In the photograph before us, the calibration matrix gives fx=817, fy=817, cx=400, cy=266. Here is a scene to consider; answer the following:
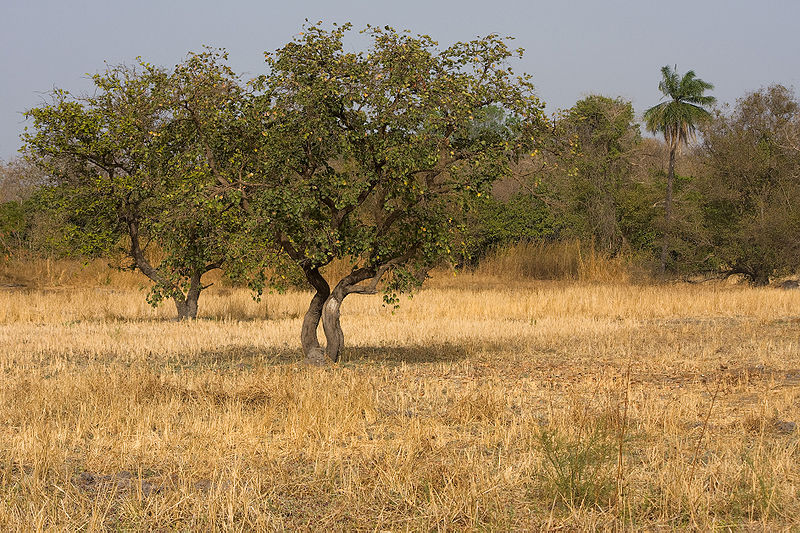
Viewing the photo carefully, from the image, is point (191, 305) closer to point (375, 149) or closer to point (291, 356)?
point (291, 356)

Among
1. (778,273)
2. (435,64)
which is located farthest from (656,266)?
(435,64)

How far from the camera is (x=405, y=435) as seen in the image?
27.0 ft

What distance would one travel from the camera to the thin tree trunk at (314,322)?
1442 cm

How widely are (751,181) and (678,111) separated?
4847 mm

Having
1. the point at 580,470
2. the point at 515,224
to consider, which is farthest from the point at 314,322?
the point at 515,224

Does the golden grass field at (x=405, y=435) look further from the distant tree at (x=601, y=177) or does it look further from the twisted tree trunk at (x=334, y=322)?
the distant tree at (x=601, y=177)

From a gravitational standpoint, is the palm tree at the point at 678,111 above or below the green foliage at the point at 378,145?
above

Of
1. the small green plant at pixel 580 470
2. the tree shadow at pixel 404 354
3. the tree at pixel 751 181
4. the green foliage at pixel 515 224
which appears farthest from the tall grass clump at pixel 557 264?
the small green plant at pixel 580 470

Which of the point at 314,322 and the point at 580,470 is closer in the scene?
the point at 580,470

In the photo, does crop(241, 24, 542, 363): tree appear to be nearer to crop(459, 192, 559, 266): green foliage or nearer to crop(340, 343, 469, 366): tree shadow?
crop(340, 343, 469, 366): tree shadow

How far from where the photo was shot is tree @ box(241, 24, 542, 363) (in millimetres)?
13156

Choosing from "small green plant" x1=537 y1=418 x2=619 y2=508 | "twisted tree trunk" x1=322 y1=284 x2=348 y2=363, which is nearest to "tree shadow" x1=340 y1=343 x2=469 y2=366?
"twisted tree trunk" x1=322 y1=284 x2=348 y2=363

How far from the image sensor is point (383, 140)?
523 inches

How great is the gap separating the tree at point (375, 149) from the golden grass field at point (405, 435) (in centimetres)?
216
